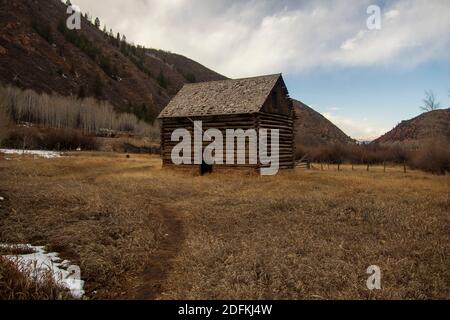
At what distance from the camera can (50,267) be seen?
19.1 feet

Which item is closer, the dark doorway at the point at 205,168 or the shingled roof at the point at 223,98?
the shingled roof at the point at 223,98

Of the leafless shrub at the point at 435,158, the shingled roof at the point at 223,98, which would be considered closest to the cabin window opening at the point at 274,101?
the shingled roof at the point at 223,98

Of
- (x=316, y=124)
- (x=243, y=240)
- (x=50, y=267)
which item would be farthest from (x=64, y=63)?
(x=50, y=267)

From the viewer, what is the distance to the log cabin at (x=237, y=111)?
23.4 m

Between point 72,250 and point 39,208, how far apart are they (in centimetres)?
460

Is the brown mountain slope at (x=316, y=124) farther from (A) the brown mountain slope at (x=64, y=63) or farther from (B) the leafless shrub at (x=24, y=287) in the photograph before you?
(B) the leafless shrub at (x=24, y=287)

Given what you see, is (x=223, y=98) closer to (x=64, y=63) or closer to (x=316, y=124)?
(x=64, y=63)

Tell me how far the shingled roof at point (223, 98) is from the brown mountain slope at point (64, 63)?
62754mm

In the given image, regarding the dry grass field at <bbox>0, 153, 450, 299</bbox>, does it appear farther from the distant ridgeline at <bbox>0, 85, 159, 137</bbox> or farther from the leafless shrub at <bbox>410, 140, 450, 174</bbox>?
the distant ridgeline at <bbox>0, 85, 159, 137</bbox>

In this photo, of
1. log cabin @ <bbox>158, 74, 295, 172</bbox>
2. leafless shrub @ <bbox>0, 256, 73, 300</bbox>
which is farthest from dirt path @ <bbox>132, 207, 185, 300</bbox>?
log cabin @ <bbox>158, 74, 295, 172</bbox>

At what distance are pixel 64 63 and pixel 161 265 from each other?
4200 inches

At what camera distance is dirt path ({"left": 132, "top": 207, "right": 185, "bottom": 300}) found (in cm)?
581

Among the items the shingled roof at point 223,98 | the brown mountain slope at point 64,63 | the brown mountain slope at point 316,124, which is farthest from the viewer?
the brown mountain slope at point 316,124
